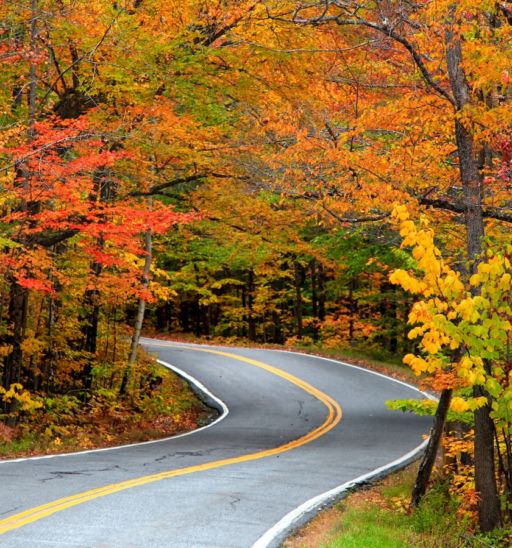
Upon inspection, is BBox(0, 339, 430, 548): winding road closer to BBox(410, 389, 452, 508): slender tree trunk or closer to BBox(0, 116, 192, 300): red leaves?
BBox(410, 389, 452, 508): slender tree trunk

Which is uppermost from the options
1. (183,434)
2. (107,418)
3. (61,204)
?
(61,204)

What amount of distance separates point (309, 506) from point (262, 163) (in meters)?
7.57

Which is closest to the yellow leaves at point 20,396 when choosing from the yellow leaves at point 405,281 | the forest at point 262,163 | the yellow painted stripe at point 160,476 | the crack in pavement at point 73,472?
the forest at point 262,163

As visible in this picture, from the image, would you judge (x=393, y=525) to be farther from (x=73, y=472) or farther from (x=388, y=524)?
(x=73, y=472)

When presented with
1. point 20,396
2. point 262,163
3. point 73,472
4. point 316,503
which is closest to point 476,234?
point 316,503

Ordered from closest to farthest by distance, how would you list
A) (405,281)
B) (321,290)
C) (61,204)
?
(405,281), (61,204), (321,290)

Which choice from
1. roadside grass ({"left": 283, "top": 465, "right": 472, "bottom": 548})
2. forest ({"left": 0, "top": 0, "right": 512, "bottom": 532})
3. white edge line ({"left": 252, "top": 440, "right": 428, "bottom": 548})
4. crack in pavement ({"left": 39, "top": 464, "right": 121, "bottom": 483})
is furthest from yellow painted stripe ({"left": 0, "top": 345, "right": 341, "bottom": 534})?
forest ({"left": 0, "top": 0, "right": 512, "bottom": 532})

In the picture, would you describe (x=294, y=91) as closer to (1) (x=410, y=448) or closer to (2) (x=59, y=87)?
(2) (x=59, y=87)

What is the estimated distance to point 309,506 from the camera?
9719mm

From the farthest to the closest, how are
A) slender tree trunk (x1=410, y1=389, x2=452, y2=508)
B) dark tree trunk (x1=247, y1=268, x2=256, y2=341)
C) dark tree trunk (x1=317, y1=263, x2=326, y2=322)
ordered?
1. dark tree trunk (x1=247, y1=268, x2=256, y2=341)
2. dark tree trunk (x1=317, y1=263, x2=326, y2=322)
3. slender tree trunk (x1=410, y1=389, x2=452, y2=508)

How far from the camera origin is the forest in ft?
29.5

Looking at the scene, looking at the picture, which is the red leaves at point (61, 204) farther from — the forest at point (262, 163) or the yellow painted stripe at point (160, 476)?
the yellow painted stripe at point (160, 476)

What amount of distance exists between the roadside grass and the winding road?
1.13 ft

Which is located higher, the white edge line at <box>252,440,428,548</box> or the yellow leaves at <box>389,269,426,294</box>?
the yellow leaves at <box>389,269,426,294</box>
